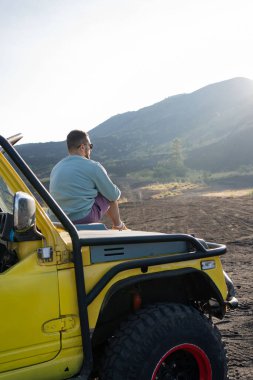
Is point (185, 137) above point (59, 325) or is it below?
above

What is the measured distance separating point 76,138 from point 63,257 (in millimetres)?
1554

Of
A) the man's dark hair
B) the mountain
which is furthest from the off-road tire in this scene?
the mountain

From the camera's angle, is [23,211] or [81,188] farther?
[81,188]

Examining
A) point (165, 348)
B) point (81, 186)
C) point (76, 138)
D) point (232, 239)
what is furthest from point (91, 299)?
point (232, 239)

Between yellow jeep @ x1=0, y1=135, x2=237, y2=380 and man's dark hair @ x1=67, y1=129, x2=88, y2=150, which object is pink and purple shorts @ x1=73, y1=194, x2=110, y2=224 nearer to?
man's dark hair @ x1=67, y1=129, x2=88, y2=150

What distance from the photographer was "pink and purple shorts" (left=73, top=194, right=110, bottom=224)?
381 cm

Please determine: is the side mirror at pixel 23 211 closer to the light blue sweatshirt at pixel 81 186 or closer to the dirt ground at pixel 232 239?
the light blue sweatshirt at pixel 81 186

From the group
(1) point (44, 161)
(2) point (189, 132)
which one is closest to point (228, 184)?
(1) point (44, 161)

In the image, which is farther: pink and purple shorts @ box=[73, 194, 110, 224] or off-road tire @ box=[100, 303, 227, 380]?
pink and purple shorts @ box=[73, 194, 110, 224]

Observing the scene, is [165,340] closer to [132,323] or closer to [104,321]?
[132,323]

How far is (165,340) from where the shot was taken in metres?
2.86

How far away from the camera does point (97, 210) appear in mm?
3898

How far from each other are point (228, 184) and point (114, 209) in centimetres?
4020

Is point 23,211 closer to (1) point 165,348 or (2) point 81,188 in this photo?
(1) point 165,348
